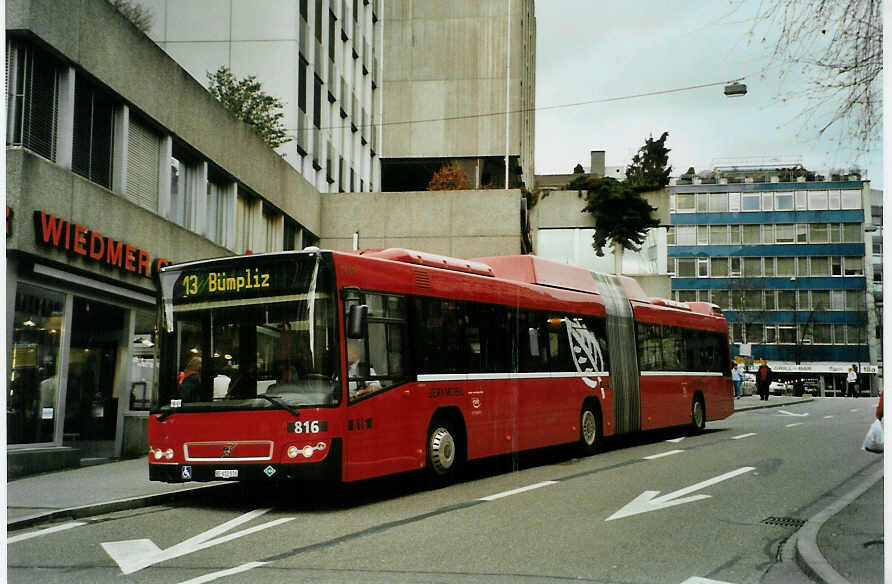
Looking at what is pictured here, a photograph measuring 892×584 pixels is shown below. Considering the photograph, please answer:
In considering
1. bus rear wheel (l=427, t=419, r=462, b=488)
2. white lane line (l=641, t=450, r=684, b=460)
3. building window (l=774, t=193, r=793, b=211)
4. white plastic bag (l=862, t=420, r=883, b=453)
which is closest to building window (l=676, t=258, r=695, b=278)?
building window (l=774, t=193, r=793, b=211)

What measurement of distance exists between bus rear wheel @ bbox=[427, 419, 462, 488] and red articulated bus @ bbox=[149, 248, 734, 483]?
20mm

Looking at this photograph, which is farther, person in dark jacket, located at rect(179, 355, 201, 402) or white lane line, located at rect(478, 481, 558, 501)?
white lane line, located at rect(478, 481, 558, 501)

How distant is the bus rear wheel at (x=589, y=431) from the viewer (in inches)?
672

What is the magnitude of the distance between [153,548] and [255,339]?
2866 mm

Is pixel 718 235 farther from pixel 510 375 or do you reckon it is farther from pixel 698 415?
pixel 698 415

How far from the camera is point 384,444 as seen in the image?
459 inches

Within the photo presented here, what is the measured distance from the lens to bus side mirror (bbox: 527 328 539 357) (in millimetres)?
15336

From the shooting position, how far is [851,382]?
28.7ft

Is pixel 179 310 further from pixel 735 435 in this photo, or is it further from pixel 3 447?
pixel 735 435

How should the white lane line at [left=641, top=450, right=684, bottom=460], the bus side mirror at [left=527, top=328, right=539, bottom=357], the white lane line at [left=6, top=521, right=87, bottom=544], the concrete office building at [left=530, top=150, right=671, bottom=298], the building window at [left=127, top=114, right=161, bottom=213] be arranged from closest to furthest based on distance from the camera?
1. the white lane line at [left=6, top=521, right=87, bottom=544]
2. the concrete office building at [left=530, top=150, right=671, bottom=298]
3. the bus side mirror at [left=527, top=328, right=539, bottom=357]
4. the white lane line at [left=641, top=450, right=684, bottom=460]
5. the building window at [left=127, top=114, right=161, bottom=213]

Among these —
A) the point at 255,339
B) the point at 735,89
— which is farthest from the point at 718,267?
the point at 255,339

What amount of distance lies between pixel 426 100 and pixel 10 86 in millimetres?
18645

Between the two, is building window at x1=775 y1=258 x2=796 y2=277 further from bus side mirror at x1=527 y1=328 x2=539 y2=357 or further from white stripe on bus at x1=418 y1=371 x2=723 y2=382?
bus side mirror at x1=527 y1=328 x2=539 y2=357

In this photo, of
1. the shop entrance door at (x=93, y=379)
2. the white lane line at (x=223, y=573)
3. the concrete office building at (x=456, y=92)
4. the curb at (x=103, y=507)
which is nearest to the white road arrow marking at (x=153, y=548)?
the white lane line at (x=223, y=573)
